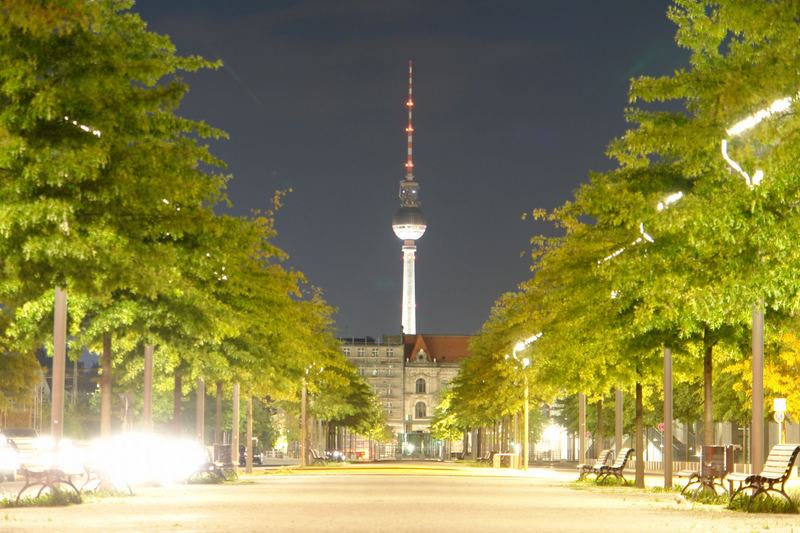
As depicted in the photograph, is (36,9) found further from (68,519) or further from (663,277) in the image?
(663,277)

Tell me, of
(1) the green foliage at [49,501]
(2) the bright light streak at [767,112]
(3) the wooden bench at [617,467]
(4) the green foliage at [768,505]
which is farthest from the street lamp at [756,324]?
(3) the wooden bench at [617,467]

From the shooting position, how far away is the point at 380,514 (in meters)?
25.6

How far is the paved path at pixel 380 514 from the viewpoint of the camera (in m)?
21.8

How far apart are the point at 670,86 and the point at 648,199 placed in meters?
2.11

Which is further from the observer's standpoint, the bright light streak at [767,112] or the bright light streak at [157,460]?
the bright light streak at [157,460]

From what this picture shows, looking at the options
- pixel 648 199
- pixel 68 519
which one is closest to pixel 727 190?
pixel 648 199

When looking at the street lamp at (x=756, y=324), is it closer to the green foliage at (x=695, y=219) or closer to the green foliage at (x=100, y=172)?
the green foliage at (x=695, y=219)

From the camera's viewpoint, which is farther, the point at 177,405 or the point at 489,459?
the point at 489,459

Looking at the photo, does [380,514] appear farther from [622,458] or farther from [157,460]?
[622,458]

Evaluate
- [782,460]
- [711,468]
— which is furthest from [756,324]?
[711,468]

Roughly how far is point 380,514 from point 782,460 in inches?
273

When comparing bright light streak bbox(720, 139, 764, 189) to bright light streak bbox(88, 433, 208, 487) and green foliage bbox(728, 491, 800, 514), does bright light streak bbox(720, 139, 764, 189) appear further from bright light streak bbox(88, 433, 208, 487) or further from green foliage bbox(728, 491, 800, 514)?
bright light streak bbox(88, 433, 208, 487)

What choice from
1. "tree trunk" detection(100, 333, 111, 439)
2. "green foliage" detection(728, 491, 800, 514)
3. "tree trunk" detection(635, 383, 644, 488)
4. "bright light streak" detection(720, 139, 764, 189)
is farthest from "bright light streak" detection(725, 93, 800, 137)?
"tree trunk" detection(635, 383, 644, 488)

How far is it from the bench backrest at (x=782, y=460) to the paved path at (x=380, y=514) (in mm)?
1079
